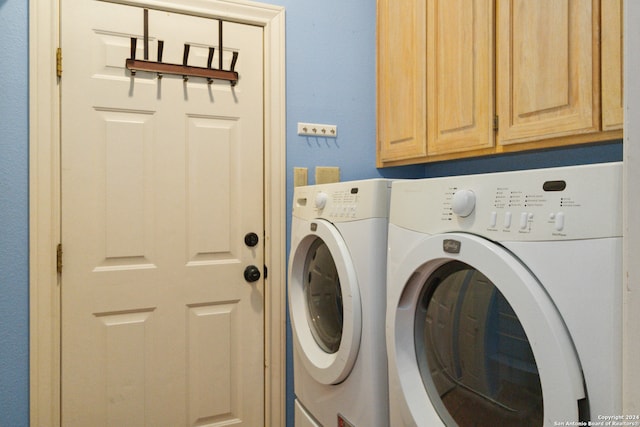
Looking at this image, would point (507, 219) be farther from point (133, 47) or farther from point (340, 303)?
point (133, 47)

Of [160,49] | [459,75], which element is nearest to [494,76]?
[459,75]

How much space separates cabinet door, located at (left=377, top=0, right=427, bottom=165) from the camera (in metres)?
1.71

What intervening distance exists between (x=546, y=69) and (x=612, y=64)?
184mm

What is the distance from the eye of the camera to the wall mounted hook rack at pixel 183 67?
1.61 meters

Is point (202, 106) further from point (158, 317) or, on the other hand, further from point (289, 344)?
point (289, 344)

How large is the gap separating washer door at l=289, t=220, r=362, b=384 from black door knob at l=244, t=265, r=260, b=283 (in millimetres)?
230

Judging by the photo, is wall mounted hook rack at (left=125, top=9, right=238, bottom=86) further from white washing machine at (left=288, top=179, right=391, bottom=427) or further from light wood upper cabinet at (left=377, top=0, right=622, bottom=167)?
light wood upper cabinet at (left=377, top=0, right=622, bottom=167)

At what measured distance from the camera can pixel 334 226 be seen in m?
1.36

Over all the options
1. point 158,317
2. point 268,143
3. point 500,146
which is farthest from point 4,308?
point 500,146

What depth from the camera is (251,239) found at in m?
1.80

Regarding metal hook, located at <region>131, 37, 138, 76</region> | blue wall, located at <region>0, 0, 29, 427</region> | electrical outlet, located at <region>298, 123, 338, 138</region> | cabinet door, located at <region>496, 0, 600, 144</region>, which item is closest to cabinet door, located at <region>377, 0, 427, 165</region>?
electrical outlet, located at <region>298, 123, 338, 138</region>

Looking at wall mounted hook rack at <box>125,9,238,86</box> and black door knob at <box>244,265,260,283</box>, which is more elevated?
wall mounted hook rack at <box>125,9,238,86</box>

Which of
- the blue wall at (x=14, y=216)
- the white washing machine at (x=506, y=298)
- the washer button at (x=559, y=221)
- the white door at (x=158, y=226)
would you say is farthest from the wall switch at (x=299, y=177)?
the washer button at (x=559, y=221)

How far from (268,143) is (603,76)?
1.23 metres
